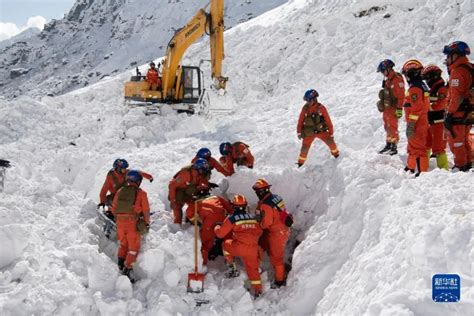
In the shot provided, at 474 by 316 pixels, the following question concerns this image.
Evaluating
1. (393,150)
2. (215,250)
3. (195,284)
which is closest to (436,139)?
(393,150)

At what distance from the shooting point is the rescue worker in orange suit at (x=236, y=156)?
827cm

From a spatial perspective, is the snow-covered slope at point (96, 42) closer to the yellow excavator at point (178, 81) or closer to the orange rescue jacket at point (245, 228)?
the yellow excavator at point (178, 81)

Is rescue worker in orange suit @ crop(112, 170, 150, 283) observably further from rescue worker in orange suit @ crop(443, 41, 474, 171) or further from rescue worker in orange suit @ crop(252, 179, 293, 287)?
rescue worker in orange suit @ crop(443, 41, 474, 171)

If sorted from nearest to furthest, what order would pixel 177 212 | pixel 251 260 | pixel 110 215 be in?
pixel 251 260 < pixel 177 212 < pixel 110 215

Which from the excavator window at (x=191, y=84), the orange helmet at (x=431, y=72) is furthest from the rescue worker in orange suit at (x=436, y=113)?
the excavator window at (x=191, y=84)

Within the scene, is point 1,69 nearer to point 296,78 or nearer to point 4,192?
point 296,78

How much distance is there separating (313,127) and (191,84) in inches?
357

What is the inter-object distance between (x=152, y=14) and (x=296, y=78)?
38.8 metres

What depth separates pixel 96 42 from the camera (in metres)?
53.4

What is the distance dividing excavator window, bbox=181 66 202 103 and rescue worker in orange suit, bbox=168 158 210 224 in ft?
29.0

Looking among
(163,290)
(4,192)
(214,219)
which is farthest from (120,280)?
(4,192)

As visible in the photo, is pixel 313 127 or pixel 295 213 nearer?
pixel 295 213

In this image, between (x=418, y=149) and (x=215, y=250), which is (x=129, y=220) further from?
(x=418, y=149)

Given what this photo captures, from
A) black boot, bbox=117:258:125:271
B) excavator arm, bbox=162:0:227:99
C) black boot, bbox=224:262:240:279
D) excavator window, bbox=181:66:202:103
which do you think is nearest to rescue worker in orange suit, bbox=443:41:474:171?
black boot, bbox=224:262:240:279
